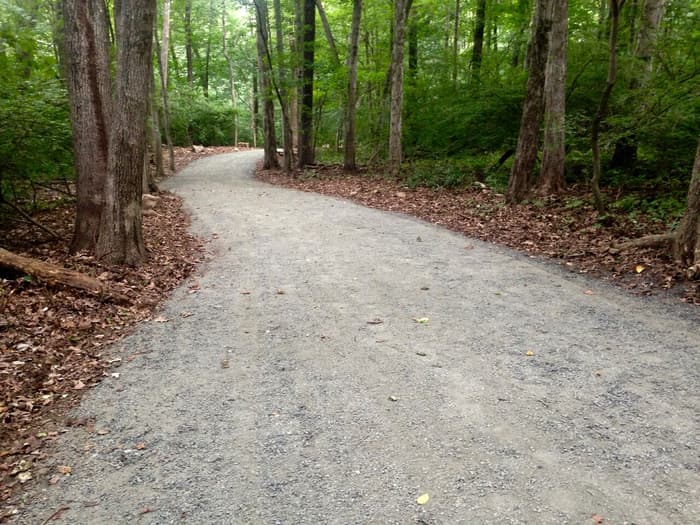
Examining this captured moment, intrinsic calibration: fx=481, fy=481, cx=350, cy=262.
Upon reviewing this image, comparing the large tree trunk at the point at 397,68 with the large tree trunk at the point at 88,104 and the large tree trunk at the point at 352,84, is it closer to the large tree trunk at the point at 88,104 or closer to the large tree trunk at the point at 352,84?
the large tree trunk at the point at 352,84

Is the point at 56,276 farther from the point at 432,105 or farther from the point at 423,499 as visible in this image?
A: the point at 432,105

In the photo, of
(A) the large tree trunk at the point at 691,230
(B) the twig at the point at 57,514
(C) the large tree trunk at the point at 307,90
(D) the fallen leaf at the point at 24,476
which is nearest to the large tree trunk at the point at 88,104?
(D) the fallen leaf at the point at 24,476

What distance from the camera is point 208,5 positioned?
35562mm

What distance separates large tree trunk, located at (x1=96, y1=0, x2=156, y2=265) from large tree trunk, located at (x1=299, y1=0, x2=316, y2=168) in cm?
1211

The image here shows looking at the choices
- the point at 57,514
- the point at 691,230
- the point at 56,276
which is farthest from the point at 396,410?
the point at 691,230

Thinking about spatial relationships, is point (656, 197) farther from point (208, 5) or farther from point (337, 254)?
point (208, 5)

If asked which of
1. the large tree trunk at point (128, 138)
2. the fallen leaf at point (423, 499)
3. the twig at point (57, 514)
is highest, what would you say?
the large tree trunk at point (128, 138)

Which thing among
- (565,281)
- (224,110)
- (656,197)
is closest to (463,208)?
(656,197)

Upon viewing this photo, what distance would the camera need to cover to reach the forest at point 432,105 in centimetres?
746

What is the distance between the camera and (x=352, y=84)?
16906 mm

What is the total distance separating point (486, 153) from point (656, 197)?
656 centimetres

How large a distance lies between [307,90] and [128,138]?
43.9 feet

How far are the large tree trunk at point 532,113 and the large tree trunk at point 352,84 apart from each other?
24.3 ft

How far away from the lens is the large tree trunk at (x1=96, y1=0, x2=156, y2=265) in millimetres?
7062
